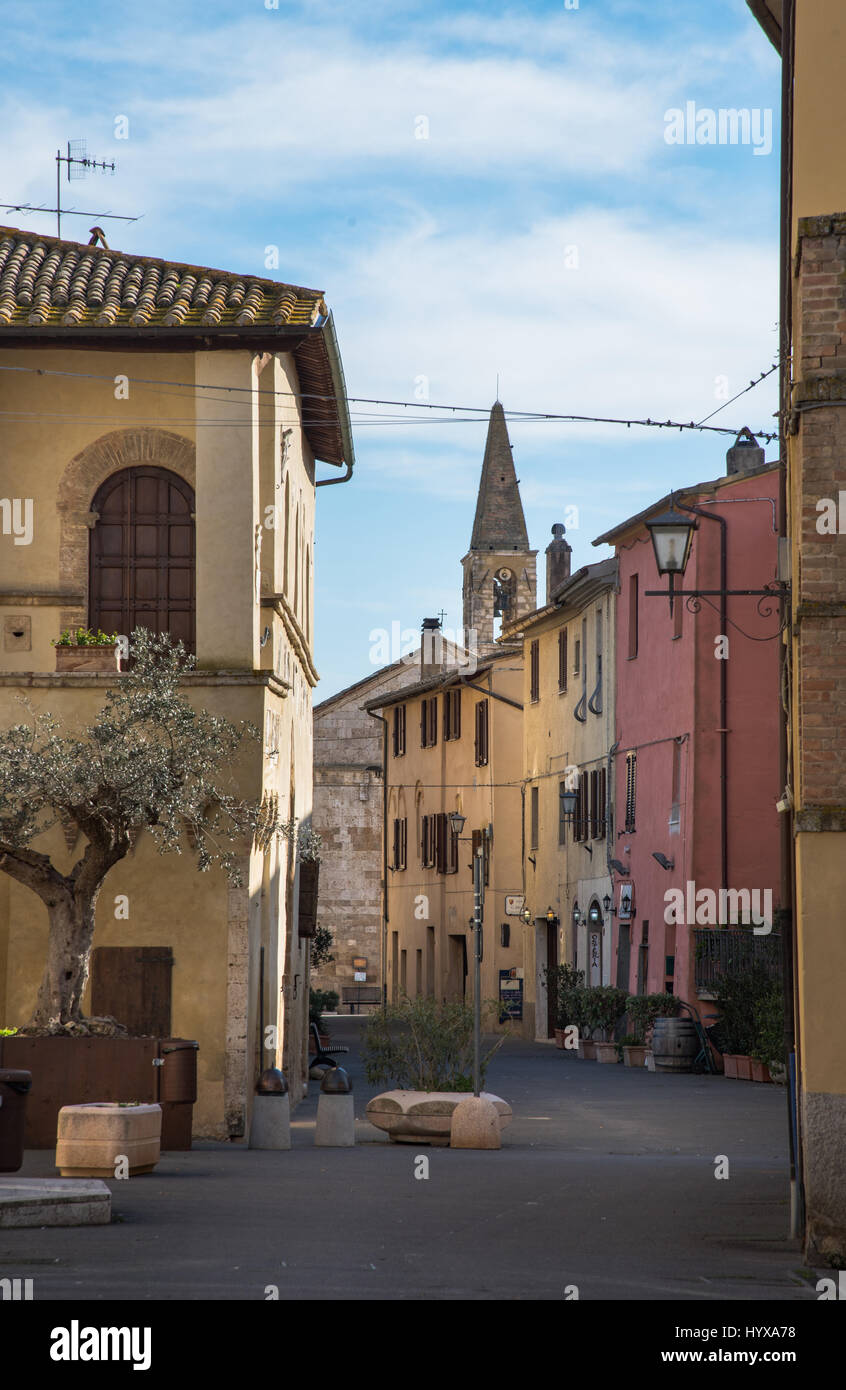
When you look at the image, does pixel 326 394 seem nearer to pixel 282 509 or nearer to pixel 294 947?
pixel 282 509

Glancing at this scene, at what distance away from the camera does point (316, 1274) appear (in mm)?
8914

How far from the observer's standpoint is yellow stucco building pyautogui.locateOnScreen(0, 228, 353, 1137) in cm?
1767

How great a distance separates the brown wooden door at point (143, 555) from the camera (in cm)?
1892

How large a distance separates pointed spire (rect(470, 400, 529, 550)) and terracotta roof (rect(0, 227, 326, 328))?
46.9 meters

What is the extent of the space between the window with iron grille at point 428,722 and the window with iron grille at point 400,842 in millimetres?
2812

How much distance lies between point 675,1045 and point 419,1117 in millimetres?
11252

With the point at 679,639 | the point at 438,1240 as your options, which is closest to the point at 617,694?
the point at 679,639

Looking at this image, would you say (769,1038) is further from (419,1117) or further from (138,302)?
(138,302)

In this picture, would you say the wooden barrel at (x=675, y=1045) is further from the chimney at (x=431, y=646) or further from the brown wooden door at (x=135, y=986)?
the chimney at (x=431, y=646)

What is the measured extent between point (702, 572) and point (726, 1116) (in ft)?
37.0

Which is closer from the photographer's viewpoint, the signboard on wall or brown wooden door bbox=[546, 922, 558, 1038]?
brown wooden door bbox=[546, 922, 558, 1038]

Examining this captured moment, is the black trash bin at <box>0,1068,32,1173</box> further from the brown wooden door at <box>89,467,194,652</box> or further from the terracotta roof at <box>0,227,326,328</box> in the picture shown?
the terracotta roof at <box>0,227,326,328</box>
